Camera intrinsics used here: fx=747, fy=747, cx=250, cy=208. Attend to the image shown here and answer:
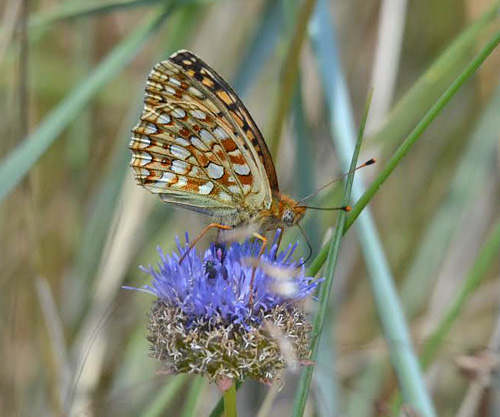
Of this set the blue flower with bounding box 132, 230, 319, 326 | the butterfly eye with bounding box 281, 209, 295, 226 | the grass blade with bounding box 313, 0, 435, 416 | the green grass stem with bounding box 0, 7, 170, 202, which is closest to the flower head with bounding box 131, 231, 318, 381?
the blue flower with bounding box 132, 230, 319, 326

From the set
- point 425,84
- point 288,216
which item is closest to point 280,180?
point 425,84

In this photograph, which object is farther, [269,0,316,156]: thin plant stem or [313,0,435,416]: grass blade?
[269,0,316,156]: thin plant stem

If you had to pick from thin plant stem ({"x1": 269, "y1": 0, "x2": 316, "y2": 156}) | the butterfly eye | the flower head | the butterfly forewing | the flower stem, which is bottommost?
the flower stem

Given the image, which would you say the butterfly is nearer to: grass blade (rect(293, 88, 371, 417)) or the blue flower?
the blue flower

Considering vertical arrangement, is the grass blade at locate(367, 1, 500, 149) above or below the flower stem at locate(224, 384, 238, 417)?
above

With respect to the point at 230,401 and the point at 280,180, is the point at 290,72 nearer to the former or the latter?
the point at 280,180

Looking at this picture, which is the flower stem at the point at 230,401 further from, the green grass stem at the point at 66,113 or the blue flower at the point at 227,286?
the green grass stem at the point at 66,113

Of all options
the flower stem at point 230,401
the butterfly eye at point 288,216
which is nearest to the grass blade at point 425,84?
the butterfly eye at point 288,216
